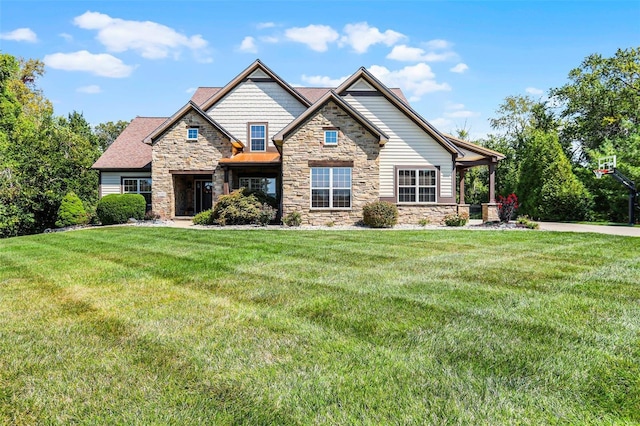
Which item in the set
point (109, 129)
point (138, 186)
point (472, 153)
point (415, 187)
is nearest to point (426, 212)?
point (415, 187)

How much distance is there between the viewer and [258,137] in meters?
22.0

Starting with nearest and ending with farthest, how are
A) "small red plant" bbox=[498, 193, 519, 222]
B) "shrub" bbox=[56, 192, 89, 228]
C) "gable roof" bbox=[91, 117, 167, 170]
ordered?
"small red plant" bbox=[498, 193, 519, 222] < "shrub" bbox=[56, 192, 89, 228] < "gable roof" bbox=[91, 117, 167, 170]

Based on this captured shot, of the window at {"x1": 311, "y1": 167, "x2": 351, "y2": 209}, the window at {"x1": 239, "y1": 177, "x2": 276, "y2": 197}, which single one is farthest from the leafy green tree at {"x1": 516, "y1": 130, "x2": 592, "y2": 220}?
the window at {"x1": 239, "y1": 177, "x2": 276, "y2": 197}

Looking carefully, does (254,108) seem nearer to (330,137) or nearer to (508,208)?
(330,137)

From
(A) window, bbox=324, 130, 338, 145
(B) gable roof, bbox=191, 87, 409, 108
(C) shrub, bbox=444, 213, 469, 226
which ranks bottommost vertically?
(C) shrub, bbox=444, 213, 469, 226

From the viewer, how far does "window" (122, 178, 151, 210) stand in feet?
74.1

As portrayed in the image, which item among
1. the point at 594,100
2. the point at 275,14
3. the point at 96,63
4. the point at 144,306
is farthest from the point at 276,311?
the point at 96,63

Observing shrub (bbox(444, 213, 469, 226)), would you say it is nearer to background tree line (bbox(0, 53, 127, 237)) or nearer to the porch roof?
the porch roof

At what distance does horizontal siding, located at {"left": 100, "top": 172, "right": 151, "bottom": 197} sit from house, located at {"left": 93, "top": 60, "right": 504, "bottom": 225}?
0.20 ft

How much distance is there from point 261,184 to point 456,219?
11.0 meters

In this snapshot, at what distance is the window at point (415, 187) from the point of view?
19.0 meters

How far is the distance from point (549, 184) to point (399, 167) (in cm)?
987

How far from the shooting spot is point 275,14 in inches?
507

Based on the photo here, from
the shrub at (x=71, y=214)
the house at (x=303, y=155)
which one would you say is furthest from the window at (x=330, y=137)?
the shrub at (x=71, y=214)
